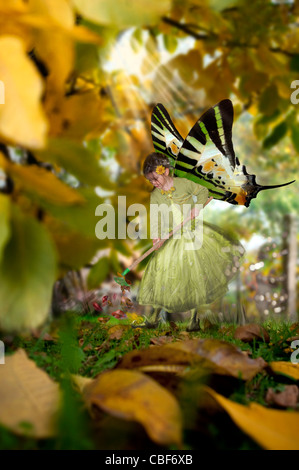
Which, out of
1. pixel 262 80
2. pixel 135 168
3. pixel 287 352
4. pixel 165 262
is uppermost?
pixel 262 80

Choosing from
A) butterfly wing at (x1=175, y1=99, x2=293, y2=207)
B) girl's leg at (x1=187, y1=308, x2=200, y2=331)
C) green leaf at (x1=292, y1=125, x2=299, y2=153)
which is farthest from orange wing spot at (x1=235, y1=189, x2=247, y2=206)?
girl's leg at (x1=187, y1=308, x2=200, y2=331)

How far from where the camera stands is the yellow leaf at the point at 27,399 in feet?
0.53

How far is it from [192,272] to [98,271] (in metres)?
0.33

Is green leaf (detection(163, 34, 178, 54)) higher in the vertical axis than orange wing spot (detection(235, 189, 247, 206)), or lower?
higher

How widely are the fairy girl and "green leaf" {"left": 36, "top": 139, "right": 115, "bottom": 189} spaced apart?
1.36 ft

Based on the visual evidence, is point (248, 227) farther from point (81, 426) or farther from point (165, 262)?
point (81, 426)

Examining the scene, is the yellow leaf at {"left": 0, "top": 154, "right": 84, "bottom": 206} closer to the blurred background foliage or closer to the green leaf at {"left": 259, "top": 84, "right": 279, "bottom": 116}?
the blurred background foliage

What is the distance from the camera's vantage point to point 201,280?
659 millimetres

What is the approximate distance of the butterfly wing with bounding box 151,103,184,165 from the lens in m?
0.51

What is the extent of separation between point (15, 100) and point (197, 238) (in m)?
0.55

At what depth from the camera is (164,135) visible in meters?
0.53

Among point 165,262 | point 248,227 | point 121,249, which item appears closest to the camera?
point 121,249

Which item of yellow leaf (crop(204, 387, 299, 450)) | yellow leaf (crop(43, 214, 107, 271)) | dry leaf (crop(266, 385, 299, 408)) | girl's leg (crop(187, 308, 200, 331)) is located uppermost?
yellow leaf (crop(43, 214, 107, 271))

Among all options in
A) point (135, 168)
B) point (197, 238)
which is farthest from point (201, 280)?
point (135, 168)
